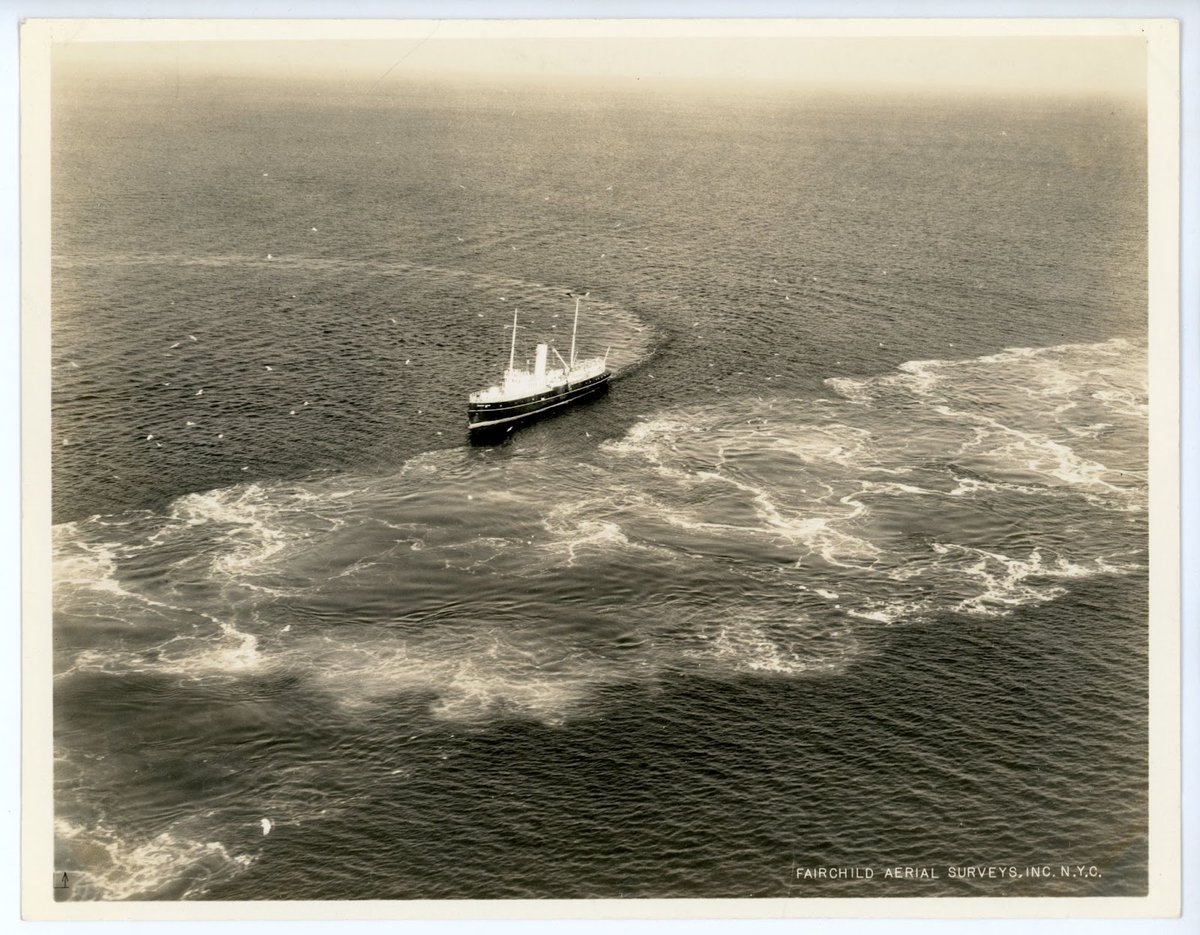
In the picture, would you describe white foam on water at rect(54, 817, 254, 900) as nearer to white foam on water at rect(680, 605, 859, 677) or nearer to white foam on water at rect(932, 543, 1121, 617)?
white foam on water at rect(680, 605, 859, 677)

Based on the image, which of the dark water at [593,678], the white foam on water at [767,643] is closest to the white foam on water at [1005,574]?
the dark water at [593,678]

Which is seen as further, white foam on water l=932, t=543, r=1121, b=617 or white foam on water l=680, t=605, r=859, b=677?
white foam on water l=932, t=543, r=1121, b=617

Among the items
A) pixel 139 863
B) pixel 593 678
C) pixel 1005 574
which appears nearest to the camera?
pixel 139 863

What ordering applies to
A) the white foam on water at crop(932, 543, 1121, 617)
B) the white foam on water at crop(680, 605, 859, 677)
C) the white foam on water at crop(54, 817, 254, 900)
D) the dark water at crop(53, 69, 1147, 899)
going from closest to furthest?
the white foam on water at crop(54, 817, 254, 900)
the dark water at crop(53, 69, 1147, 899)
the white foam on water at crop(680, 605, 859, 677)
the white foam on water at crop(932, 543, 1121, 617)

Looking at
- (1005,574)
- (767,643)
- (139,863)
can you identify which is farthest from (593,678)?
(1005,574)

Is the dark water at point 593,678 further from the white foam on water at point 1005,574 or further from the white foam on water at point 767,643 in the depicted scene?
the white foam on water at point 1005,574

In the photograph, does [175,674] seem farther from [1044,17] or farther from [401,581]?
[1044,17]

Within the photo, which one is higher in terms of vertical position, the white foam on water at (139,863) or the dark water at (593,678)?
the dark water at (593,678)

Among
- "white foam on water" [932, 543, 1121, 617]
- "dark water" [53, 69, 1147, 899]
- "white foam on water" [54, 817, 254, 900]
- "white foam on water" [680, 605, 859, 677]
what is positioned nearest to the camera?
"white foam on water" [54, 817, 254, 900]

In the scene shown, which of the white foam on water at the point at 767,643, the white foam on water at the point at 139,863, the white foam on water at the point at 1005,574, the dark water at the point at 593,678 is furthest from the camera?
the white foam on water at the point at 1005,574

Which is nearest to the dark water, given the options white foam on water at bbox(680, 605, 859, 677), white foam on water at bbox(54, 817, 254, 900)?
white foam on water at bbox(54, 817, 254, 900)

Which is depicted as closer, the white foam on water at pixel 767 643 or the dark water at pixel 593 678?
the dark water at pixel 593 678

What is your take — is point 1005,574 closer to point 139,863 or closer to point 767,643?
point 767,643

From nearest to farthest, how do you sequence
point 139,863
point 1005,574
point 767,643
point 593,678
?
point 139,863 → point 593,678 → point 767,643 → point 1005,574
